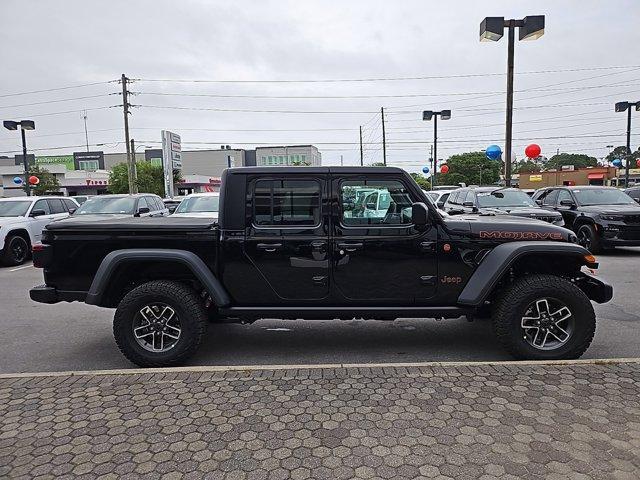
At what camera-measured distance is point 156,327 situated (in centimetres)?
428

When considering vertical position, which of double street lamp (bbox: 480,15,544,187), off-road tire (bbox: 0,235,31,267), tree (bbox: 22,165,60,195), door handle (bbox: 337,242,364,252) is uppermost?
double street lamp (bbox: 480,15,544,187)

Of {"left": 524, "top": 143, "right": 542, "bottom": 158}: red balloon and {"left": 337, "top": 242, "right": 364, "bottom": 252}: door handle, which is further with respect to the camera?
{"left": 524, "top": 143, "right": 542, "bottom": 158}: red balloon

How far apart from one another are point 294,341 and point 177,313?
4.46 ft

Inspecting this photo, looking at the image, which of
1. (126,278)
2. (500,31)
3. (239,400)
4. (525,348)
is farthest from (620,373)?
(500,31)

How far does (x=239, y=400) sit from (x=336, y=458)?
983 mm

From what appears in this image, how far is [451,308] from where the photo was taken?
431cm

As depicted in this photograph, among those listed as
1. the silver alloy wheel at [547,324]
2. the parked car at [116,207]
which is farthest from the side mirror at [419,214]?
the parked car at [116,207]

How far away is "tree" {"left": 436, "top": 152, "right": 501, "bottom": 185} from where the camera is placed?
82.4m

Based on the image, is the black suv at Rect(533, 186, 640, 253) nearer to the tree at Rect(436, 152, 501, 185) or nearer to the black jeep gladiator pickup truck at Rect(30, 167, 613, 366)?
the black jeep gladiator pickup truck at Rect(30, 167, 613, 366)

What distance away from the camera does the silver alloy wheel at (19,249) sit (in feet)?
36.3

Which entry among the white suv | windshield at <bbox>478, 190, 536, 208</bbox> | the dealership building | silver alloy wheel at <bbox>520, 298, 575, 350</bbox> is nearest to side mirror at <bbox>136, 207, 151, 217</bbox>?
the white suv

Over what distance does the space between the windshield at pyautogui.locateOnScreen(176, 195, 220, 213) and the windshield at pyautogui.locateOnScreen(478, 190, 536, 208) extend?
6715mm

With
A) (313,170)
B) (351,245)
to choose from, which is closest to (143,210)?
(313,170)

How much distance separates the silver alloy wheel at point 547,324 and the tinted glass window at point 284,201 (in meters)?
2.18
